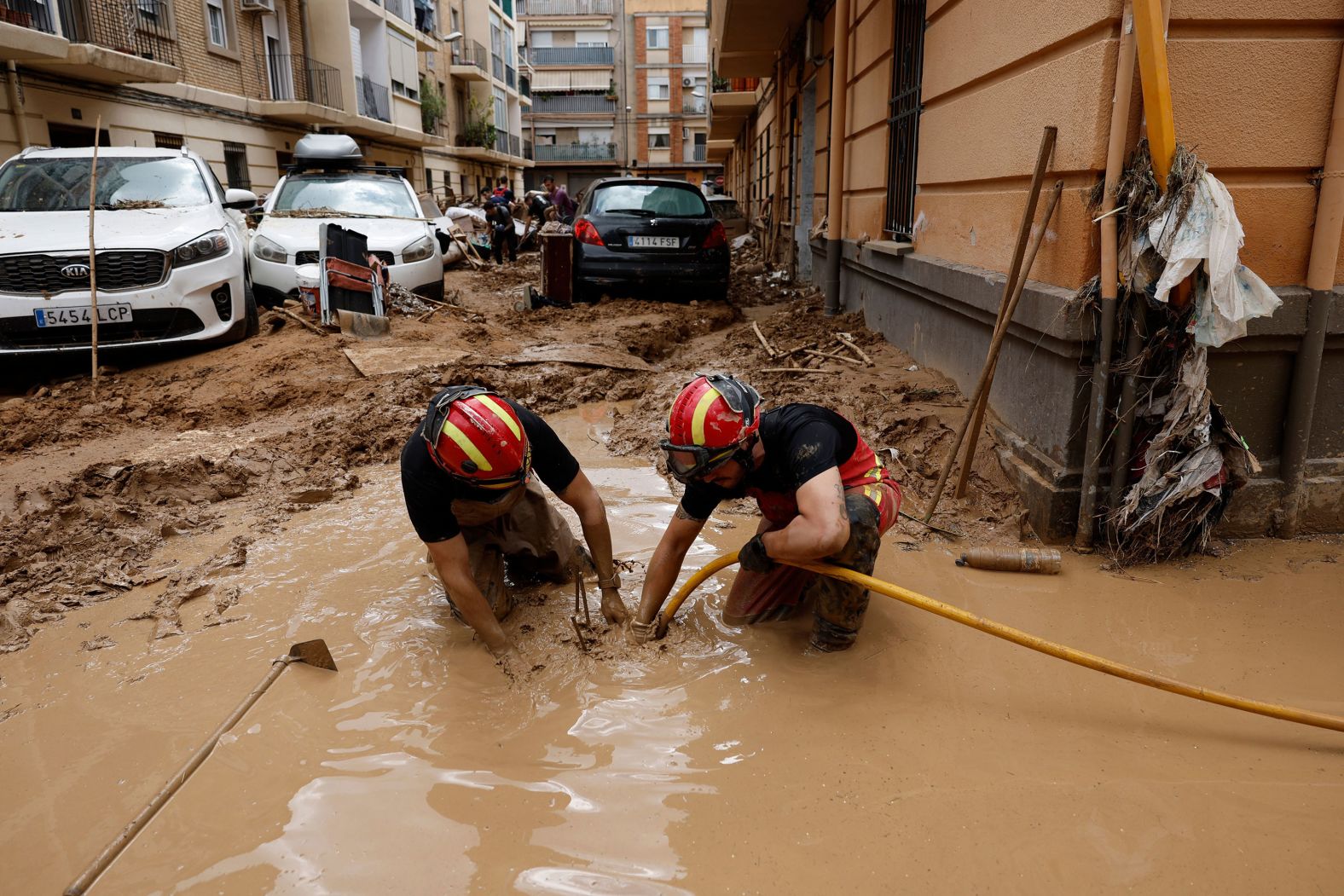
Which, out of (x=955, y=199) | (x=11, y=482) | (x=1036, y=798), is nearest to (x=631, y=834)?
(x=1036, y=798)

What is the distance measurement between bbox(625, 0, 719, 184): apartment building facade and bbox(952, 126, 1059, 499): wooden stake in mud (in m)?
45.1

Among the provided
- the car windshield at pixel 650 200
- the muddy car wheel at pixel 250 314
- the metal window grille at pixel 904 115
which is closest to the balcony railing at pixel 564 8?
the car windshield at pixel 650 200

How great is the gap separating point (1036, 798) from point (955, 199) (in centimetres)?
350

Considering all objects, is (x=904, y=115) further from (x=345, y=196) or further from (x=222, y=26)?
(x=222, y=26)

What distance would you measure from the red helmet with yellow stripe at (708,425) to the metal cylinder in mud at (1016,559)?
1283 millimetres

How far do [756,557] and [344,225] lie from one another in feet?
24.6

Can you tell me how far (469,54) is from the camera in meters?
35.8

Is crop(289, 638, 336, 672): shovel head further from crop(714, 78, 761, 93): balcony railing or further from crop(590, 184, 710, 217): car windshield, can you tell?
crop(714, 78, 761, 93): balcony railing

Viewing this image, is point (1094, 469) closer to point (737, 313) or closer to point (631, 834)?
point (631, 834)

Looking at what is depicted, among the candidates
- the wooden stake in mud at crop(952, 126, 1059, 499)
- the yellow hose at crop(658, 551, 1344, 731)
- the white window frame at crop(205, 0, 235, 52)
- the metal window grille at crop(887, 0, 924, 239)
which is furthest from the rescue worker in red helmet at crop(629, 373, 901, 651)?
the white window frame at crop(205, 0, 235, 52)

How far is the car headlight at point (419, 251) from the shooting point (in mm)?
8805

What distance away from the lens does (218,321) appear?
23.0 ft

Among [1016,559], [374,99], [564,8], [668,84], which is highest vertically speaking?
[564,8]

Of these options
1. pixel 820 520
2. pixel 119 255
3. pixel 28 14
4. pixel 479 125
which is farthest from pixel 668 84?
pixel 820 520
